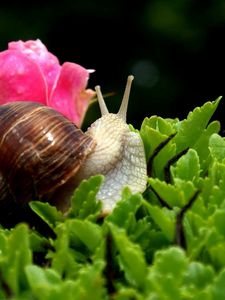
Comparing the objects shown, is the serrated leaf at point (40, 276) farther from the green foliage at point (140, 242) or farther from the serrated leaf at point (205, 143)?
the serrated leaf at point (205, 143)

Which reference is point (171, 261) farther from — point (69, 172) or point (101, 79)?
point (101, 79)

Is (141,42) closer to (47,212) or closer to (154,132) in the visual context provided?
(154,132)

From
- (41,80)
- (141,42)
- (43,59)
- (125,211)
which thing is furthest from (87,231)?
(141,42)

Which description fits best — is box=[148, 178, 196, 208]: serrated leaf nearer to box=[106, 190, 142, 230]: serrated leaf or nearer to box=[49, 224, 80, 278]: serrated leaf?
box=[106, 190, 142, 230]: serrated leaf

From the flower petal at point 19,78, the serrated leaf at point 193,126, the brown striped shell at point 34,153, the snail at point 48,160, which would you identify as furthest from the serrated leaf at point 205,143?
the flower petal at point 19,78

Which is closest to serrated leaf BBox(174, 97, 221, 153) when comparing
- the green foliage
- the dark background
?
the green foliage
